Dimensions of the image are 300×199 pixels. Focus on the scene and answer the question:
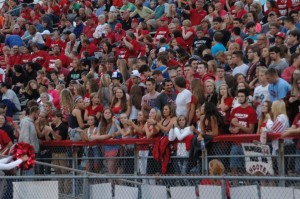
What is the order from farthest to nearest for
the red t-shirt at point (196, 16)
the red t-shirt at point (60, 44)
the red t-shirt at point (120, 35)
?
the red t-shirt at point (60, 44), the red t-shirt at point (120, 35), the red t-shirt at point (196, 16)

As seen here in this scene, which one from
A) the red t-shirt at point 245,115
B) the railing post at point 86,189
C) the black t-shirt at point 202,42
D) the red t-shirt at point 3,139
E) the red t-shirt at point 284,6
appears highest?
the red t-shirt at point 284,6

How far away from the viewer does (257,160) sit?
12438mm

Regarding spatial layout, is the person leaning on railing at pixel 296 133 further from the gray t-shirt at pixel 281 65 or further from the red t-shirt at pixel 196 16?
the red t-shirt at pixel 196 16

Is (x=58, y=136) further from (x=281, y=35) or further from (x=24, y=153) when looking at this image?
(x=281, y=35)

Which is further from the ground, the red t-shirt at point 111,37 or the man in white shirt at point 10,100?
the red t-shirt at point 111,37

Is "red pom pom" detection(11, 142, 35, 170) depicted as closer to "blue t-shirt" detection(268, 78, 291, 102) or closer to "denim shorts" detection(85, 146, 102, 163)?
"denim shorts" detection(85, 146, 102, 163)

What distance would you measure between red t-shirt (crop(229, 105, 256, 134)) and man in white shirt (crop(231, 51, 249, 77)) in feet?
7.27

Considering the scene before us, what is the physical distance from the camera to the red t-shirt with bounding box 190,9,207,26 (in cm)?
2175

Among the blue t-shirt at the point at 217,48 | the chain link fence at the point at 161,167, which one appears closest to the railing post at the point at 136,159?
the chain link fence at the point at 161,167

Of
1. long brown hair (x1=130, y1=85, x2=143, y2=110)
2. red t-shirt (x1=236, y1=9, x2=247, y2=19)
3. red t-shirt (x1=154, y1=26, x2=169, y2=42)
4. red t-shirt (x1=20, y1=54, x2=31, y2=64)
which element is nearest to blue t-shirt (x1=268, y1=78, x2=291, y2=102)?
long brown hair (x1=130, y1=85, x2=143, y2=110)

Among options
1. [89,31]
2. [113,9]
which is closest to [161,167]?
[89,31]

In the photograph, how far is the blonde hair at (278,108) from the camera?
1290 cm

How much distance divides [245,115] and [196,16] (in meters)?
8.59

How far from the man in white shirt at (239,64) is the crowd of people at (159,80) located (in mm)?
20
